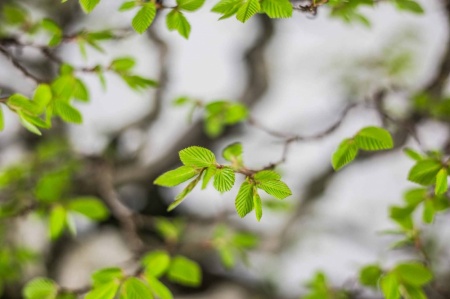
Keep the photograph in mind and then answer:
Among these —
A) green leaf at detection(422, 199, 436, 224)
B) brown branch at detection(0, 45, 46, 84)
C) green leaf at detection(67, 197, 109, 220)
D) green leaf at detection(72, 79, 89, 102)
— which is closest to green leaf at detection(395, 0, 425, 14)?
green leaf at detection(422, 199, 436, 224)

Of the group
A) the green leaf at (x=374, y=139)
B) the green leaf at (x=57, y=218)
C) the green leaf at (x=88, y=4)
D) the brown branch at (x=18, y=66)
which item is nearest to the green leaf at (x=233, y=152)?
the green leaf at (x=374, y=139)

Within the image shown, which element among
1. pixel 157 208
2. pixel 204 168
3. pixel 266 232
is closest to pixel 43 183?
pixel 204 168

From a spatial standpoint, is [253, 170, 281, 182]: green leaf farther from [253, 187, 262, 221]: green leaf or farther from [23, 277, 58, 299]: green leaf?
[23, 277, 58, 299]: green leaf

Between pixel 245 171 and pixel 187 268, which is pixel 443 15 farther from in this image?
pixel 187 268

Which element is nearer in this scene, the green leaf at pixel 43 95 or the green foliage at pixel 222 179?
the green foliage at pixel 222 179

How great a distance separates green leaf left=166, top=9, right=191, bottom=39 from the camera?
1.20 m

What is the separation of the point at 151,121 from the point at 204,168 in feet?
10.5

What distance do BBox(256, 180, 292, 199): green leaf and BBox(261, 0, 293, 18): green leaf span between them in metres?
0.42

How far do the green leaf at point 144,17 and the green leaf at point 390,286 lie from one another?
109 centimetres

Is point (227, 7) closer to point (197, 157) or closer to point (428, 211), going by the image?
point (197, 157)

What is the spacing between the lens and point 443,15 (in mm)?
2129

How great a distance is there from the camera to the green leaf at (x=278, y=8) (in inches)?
40.3

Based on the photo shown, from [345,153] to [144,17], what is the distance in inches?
27.2

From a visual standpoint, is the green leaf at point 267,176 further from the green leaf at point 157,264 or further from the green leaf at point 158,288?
the green leaf at point 157,264
